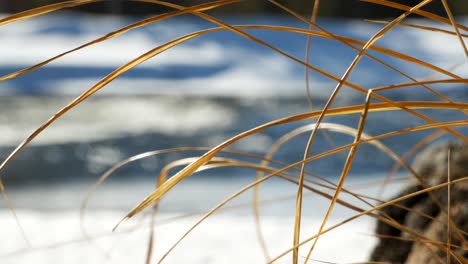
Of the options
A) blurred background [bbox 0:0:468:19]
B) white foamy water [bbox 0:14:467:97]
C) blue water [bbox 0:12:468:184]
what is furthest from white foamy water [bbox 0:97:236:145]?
blurred background [bbox 0:0:468:19]

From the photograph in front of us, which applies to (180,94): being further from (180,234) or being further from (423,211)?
(423,211)

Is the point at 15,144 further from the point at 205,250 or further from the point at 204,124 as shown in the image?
the point at 205,250

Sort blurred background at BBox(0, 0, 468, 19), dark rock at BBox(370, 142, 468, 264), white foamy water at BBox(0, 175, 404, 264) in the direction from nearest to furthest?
dark rock at BBox(370, 142, 468, 264) → white foamy water at BBox(0, 175, 404, 264) → blurred background at BBox(0, 0, 468, 19)

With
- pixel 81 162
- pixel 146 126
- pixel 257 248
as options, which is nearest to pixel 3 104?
pixel 146 126

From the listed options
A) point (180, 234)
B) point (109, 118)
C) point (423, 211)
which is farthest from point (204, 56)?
point (423, 211)

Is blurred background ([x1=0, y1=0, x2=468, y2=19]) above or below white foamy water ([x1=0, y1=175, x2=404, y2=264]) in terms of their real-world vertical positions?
above

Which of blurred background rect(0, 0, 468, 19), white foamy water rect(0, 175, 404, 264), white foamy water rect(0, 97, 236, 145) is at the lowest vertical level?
white foamy water rect(0, 97, 236, 145)

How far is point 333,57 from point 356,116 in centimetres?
66

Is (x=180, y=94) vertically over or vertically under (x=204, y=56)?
under

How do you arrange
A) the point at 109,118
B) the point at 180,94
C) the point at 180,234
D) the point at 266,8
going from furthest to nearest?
1. the point at 266,8
2. the point at 180,94
3. the point at 109,118
4. the point at 180,234

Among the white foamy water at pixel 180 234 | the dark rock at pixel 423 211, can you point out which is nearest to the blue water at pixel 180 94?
the white foamy water at pixel 180 234

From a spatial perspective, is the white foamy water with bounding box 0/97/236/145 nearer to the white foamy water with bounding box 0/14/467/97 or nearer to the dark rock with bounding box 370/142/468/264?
the white foamy water with bounding box 0/14/467/97

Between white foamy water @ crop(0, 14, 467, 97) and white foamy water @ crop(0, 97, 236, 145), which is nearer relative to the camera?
white foamy water @ crop(0, 97, 236, 145)

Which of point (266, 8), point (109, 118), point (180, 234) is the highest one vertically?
point (266, 8)
